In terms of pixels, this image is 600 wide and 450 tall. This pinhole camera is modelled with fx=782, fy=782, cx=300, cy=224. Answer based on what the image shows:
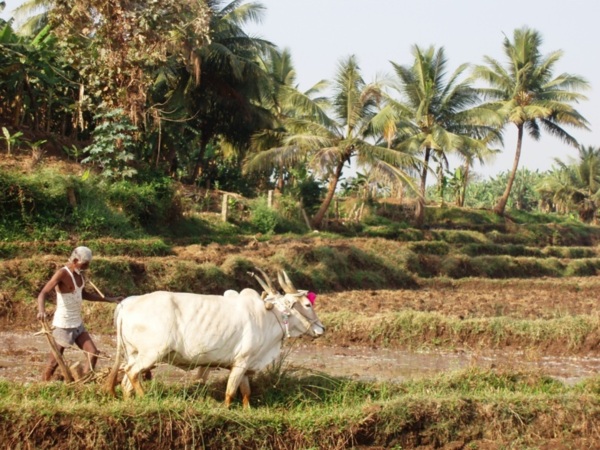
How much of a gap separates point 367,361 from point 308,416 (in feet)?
15.7

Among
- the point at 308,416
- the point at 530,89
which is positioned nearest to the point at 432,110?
the point at 530,89

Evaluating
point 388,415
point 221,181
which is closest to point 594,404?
point 388,415

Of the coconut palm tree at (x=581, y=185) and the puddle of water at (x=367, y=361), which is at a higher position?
the coconut palm tree at (x=581, y=185)

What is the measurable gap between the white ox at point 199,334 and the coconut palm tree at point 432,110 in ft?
→ 85.6

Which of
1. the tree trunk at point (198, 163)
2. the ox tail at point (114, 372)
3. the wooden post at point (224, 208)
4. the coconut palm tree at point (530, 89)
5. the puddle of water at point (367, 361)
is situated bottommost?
the puddle of water at point (367, 361)

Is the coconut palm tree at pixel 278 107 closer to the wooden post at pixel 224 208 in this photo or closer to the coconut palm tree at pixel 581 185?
the wooden post at pixel 224 208

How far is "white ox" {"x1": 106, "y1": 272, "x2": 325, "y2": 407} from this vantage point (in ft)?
21.5

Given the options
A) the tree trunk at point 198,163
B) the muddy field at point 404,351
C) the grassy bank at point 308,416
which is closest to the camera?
the grassy bank at point 308,416

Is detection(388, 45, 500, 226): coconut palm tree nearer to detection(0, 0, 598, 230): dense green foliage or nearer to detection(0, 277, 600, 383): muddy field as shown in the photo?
detection(0, 0, 598, 230): dense green foliage

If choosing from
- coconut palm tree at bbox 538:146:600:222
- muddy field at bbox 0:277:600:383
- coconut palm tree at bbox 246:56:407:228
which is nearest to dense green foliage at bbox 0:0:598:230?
coconut palm tree at bbox 246:56:407:228

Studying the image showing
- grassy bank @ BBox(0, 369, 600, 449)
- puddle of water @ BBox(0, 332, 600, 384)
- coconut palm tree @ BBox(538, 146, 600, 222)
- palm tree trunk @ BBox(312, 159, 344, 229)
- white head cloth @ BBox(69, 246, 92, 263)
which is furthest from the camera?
coconut palm tree @ BBox(538, 146, 600, 222)

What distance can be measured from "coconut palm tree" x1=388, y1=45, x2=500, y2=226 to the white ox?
85.6 ft

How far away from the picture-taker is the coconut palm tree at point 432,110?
3328cm

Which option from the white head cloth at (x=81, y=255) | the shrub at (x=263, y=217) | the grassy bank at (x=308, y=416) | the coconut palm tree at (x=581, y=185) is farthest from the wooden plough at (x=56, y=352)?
the coconut palm tree at (x=581, y=185)
